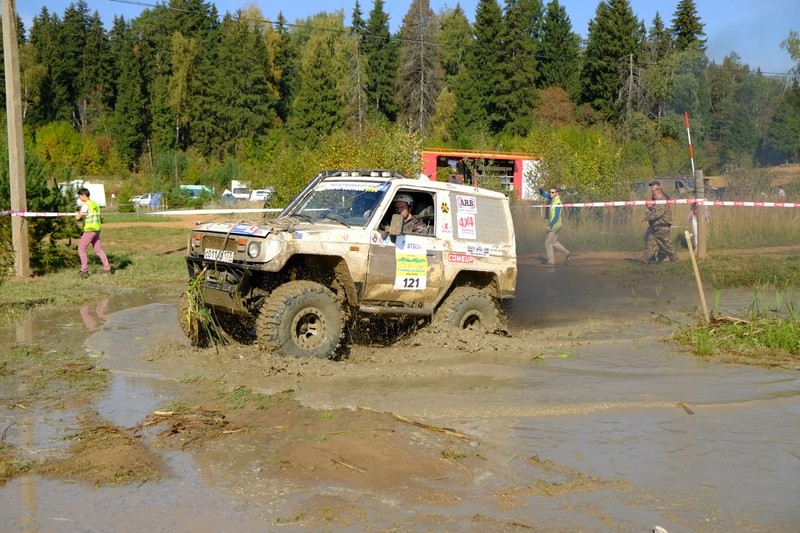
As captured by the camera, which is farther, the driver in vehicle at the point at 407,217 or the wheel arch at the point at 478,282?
the wheel arch at the point at 478,282

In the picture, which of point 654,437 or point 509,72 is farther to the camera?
point 509,72

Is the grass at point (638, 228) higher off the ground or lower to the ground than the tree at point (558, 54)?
lower

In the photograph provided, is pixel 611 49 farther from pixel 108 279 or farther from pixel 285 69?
pixel 108 279

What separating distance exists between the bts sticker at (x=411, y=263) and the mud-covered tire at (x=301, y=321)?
2.95 feet

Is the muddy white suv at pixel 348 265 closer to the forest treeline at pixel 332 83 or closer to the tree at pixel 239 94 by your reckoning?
the forest treeline at pixel 332 83

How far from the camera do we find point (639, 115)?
54812 mm

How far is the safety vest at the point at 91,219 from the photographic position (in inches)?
640

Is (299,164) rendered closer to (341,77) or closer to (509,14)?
(509,14)

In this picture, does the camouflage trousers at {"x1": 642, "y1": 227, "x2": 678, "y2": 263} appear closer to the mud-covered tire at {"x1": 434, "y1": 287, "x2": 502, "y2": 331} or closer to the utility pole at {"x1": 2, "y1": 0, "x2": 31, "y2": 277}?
the mud-covered tire at {"x1": 434, "y1": 287, "x2": 502, "y2": 331}

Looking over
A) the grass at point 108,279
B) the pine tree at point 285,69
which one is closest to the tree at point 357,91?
the pine tree at point 285,69

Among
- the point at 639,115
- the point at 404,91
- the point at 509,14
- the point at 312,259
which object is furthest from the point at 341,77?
the point at 312,259

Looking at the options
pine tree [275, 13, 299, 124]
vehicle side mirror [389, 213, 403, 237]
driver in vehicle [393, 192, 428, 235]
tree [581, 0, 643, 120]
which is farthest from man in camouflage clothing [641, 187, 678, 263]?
pine tree [275, 13, 299, 124]

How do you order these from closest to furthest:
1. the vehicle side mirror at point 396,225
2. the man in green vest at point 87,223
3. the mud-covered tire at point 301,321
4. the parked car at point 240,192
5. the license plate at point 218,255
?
the mud-covered tire at point 301,321 < the license plate at point 218,255 < the vehicle side mirror at point 396,225 < the man in green vest at point 87,223 < the parked car at point 240,192

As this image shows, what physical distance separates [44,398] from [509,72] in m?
62.1
